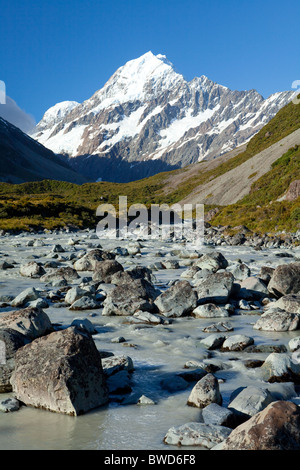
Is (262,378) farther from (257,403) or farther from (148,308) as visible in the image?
(148,308)

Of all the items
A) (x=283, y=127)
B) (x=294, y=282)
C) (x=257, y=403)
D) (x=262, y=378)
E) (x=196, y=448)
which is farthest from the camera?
(x=283, y=127)

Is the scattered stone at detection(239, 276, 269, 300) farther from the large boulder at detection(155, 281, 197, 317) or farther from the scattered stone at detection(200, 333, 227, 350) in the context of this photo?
the scattered stone at detection(200, 333, 227, 350)

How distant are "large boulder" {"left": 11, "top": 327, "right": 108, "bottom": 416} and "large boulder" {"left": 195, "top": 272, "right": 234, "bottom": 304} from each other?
6542 millimetres

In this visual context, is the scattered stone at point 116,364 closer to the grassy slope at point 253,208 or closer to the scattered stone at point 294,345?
the scattered stone at point 294,345

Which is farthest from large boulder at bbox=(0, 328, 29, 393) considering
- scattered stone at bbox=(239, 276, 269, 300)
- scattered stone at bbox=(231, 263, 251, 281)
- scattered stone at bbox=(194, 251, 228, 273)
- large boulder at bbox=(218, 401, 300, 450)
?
scattered stone at bbox=(194, 251, 228, 273)

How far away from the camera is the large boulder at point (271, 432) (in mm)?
4090

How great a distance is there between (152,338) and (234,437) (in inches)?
198

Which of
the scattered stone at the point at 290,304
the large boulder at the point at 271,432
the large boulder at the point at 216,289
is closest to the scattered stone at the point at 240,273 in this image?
the large boulder at the point at 216,289

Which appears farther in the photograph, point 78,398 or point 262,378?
point 262,378

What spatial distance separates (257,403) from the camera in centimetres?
541

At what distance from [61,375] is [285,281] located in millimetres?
9009

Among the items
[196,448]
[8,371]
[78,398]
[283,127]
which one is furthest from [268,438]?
[283,127]

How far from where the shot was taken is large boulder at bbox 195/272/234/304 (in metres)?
12.3

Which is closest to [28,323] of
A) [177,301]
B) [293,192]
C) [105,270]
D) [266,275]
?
[177,301]
